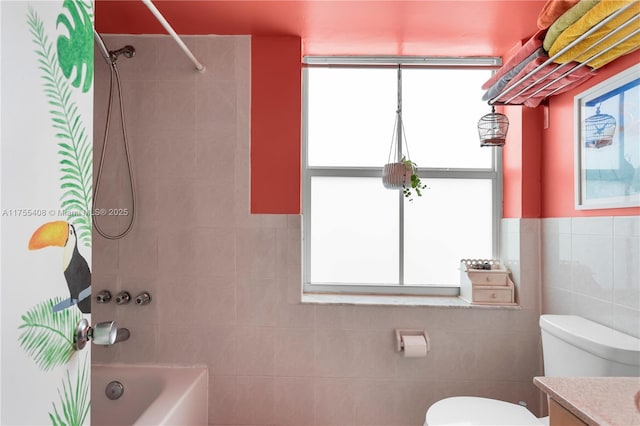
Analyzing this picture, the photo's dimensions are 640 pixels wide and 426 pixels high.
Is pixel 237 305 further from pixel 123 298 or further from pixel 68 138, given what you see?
pixel 68 138

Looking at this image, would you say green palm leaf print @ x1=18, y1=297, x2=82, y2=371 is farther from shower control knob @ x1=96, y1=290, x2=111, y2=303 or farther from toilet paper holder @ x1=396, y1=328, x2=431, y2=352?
toilet paper holder @ x1=396, y1=328, x2=431, y2=352

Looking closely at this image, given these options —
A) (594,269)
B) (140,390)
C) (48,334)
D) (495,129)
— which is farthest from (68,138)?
(594,269)

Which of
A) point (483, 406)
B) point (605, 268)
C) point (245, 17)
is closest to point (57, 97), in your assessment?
point (245, 17)

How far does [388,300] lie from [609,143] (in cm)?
121

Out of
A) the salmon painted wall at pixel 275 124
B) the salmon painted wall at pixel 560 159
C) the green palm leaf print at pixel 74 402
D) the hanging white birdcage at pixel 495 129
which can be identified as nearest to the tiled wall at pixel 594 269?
the salmon painted wall at pixel 560 159

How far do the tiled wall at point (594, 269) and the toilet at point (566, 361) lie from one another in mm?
69

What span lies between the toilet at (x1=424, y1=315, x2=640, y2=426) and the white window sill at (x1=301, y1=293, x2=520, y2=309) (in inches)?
14.2

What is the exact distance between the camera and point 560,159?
1754mm

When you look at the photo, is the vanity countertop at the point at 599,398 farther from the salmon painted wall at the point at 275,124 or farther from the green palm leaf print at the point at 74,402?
the salmon painted wall at the point at 275,124

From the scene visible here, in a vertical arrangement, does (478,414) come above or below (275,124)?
below

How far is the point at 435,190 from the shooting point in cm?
216

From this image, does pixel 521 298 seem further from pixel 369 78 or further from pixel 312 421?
pixel 369 78

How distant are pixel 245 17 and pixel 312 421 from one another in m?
2.04

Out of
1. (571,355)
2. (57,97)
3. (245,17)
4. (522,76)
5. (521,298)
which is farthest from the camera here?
(521,298)
